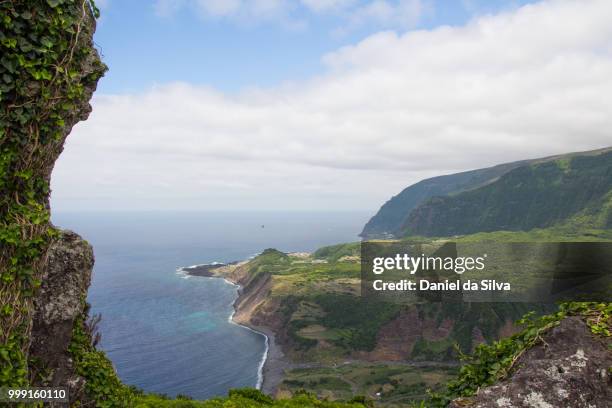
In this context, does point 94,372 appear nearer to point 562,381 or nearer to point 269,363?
point 562,381

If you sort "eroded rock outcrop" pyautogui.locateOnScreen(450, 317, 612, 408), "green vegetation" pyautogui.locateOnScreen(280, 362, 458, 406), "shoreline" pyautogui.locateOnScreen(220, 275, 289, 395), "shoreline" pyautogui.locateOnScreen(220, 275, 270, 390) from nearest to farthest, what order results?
"eroded rock outcrop" pyautogui.locateOnScreen(450, 317, 612, 408) < "green vegetation" pyautogui.locateOnScreen(280, 362, 458, 406) < "shoreline" pyautogui.locateOnScreen(220, 275, 289, 395) < "shoreline" pyautogui.locateOnScreen(220, 275, 270, 390)

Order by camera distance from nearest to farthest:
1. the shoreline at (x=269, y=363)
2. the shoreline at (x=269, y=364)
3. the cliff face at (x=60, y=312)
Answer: the cliff face at (x=60, y=312) < the shoreline at (x=269, y=364) < the shoreline at (x=269, y=363)

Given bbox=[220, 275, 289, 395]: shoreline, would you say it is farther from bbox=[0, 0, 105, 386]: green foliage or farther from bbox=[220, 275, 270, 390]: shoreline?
bbox=[0, 0, 105, 386]: green foliage

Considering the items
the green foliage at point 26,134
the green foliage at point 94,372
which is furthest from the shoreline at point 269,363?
the green foliage at point 26,134

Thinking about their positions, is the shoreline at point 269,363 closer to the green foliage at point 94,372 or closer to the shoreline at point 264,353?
the shoreline at point 264,353

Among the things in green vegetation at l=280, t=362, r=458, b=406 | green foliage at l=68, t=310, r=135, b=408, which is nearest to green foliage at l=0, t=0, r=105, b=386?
green foliage at l=68, t=310, r=135, b=408

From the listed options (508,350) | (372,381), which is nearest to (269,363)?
(372,381)
